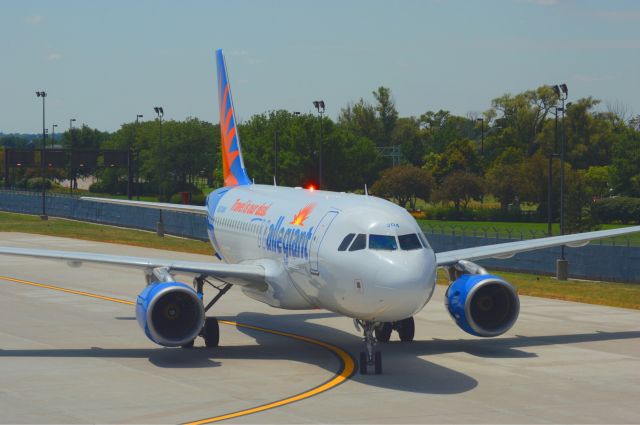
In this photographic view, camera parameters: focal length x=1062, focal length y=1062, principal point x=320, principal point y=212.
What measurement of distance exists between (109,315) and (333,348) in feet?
35.7

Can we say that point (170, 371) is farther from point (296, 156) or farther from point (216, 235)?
point (296, 156)

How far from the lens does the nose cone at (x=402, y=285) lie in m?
22.7

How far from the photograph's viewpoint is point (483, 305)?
91.5 ft

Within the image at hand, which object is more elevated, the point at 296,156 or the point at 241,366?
the point at 296,156

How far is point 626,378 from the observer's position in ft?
81.2

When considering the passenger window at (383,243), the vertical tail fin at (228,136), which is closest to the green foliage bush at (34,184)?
the vertical tail fin at (228,136)

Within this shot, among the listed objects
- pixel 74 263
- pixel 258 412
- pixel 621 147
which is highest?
pixel 621 147

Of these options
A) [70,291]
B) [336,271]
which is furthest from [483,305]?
[70,291]

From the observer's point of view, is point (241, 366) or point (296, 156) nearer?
point (241, 366)

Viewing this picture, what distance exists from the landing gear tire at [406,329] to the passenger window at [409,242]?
232 inches

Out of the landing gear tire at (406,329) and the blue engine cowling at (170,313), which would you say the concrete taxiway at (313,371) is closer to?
the landing gear tire at (406,329)

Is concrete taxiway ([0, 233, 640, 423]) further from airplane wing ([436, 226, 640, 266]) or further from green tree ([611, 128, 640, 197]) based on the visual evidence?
green tree ([611, 128, 640, 197])

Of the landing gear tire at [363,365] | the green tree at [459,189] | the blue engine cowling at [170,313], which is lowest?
the landing gear tire at [363,365]

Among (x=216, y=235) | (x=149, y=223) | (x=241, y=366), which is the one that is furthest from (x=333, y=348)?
(x=149, y=223)
